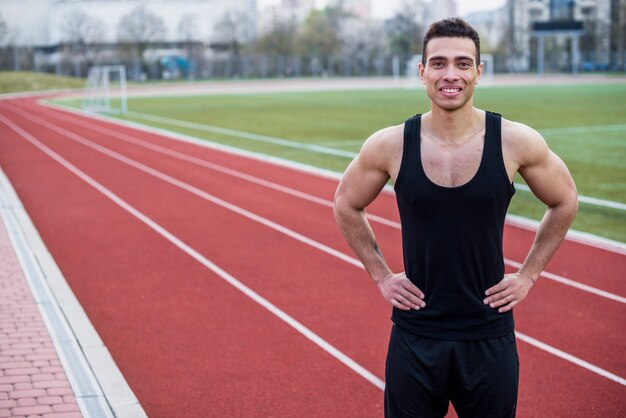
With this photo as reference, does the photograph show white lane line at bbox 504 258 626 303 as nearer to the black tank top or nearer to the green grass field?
the green grass field

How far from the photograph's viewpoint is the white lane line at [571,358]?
5.38 m

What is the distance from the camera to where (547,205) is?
286 centimetres

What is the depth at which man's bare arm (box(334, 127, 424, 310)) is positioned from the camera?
9.54 feet

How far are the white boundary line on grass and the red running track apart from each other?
27 centimetres

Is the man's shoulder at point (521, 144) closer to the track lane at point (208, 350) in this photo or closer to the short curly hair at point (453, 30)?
the short curly hair at point (453, 30)

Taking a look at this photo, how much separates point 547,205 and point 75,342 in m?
4.23

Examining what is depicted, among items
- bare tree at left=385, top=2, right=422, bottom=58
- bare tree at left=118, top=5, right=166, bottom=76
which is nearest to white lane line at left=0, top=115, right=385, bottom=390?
bare tree at left=118, top=5, right=166, bottom=76

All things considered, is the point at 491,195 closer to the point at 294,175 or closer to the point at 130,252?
the point at 130,252

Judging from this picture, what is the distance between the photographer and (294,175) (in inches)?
563

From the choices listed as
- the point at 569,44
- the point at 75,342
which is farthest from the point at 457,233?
the point at 569,44

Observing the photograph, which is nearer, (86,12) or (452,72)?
(452,72)

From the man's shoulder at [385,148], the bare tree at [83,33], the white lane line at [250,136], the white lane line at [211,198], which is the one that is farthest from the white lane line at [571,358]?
the bare tree at [83,33]

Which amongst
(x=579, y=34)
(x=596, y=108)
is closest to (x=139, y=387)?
(x=596, y=108)

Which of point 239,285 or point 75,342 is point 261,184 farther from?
point 75,342
